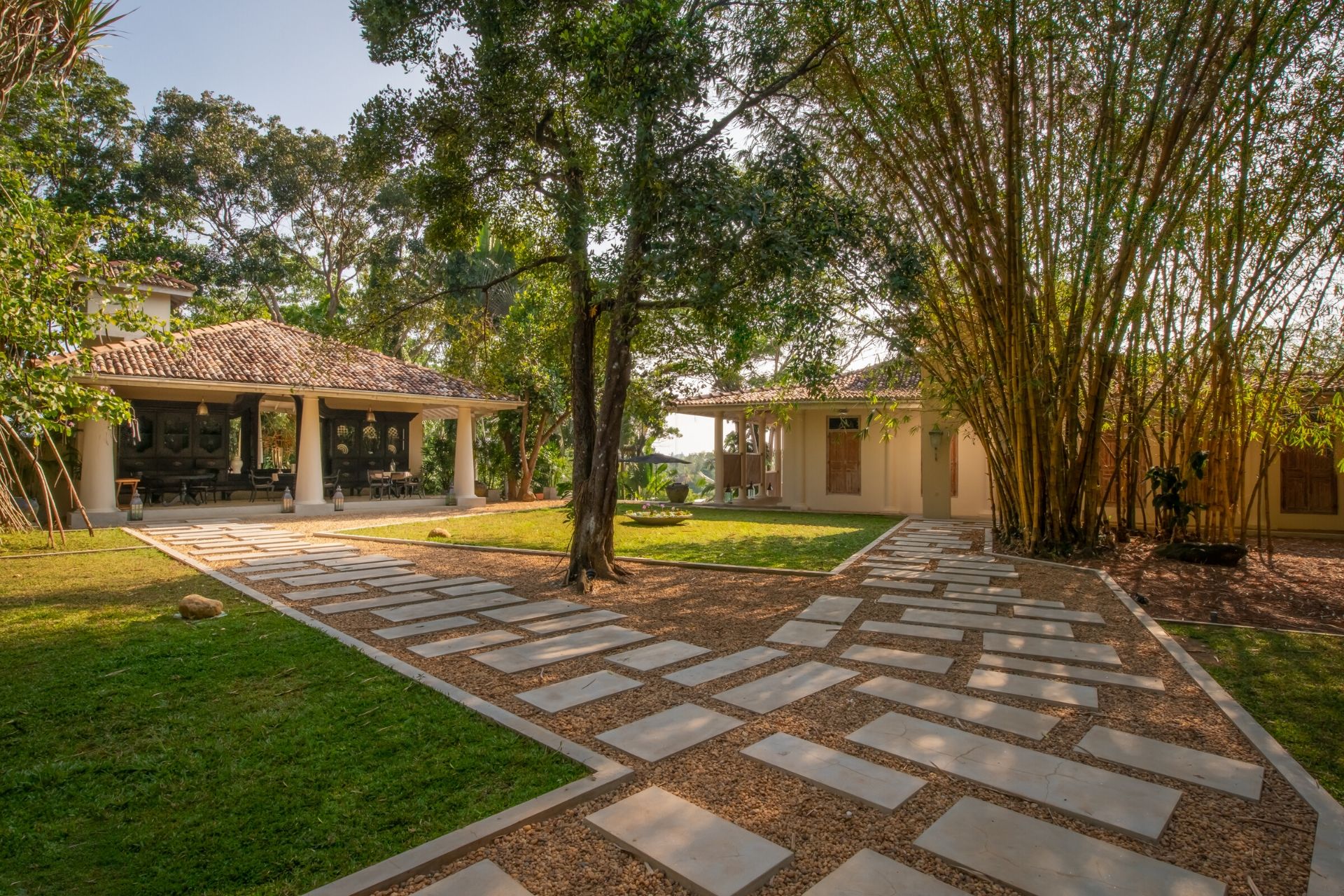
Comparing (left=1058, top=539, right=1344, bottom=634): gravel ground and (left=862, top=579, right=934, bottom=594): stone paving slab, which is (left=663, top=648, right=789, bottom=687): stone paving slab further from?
(left=1058, top=539, right=1344, bottom=634): gravel ground

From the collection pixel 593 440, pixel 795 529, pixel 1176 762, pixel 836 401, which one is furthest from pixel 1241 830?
pixel 836 401

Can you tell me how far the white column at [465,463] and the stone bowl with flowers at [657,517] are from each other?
5.26 m

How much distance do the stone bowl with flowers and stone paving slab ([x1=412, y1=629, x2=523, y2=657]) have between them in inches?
316

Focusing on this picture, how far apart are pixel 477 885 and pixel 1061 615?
17.1 feet

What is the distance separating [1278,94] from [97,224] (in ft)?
43.5

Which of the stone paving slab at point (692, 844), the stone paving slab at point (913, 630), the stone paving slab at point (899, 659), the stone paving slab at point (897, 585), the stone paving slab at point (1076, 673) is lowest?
the stone paving slab at point (897, 585)

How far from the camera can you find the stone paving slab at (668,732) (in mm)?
2873

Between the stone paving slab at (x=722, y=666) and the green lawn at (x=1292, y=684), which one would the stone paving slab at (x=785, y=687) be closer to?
the stone paving slab at (x=722, y=666)

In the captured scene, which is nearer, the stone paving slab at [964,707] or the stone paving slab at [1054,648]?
the stone paving slab at [964,707]

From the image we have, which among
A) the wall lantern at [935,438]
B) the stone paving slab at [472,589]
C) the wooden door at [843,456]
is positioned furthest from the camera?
the wooden door at [843,456]

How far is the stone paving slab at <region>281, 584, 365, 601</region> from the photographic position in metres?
6.10

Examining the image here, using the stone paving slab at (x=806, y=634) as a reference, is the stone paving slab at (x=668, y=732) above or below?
above

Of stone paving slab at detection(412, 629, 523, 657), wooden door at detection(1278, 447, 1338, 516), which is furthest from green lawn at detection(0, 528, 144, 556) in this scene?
wooden door at detection(1278, 447, 1338, 516)

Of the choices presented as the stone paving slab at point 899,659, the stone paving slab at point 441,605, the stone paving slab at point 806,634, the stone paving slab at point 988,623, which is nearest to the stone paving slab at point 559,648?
the stone paving slab at point 806,634
